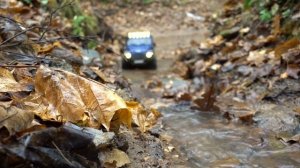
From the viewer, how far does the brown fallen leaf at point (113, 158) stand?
14.1 ft

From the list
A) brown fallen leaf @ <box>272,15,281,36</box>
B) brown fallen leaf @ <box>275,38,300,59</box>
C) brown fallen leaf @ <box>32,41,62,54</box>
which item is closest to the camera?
brown fallen leaf @ <box>32,41,62,54</box>

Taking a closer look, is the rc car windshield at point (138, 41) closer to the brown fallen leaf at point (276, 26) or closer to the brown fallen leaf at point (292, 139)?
the brown fallen leaf at point (276, 26)

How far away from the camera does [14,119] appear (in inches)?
147

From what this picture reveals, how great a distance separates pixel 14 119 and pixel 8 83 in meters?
0.92

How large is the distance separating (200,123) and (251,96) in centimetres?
185

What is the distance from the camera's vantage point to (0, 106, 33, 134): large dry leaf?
3642mm

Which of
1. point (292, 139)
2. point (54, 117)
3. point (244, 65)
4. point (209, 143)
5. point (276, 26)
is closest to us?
point (54, 117)

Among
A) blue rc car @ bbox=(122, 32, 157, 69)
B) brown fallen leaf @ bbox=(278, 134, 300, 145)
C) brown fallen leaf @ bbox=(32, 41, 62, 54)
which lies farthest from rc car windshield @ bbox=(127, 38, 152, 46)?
brown fallen leaf @ bbox=(278, 134, 300, 145)

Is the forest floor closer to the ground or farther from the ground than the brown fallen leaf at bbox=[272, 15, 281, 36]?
closer to the ground

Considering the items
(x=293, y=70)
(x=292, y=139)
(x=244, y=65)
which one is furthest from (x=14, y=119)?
(x=244, y=65)

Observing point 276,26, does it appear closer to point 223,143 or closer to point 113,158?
point 223,143

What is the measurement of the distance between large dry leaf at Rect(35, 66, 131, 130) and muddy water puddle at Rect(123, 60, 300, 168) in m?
1.78

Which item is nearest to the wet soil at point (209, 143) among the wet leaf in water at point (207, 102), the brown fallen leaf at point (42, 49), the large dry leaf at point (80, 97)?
the wet leaf in water at point (207, 102)

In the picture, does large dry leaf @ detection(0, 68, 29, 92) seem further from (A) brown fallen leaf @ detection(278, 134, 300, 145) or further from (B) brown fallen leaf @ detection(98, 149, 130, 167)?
(A) brown fallen leaf @ detection(278, 134, 300, 145)
